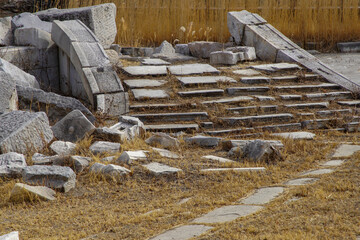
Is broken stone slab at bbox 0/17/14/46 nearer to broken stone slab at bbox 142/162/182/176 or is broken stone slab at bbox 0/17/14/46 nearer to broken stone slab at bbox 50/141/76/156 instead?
broken stone slab at bbox 50/141/76/156

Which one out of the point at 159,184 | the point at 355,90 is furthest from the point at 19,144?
the point at 355,90

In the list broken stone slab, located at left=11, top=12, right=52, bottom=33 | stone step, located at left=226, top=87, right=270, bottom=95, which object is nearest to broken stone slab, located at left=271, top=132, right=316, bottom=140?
stone step, located at left=226, top=87, right=270, bottom=95

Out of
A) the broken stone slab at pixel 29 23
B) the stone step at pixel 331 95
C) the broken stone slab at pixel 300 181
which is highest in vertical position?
the broken stone slab at pixel 29 23

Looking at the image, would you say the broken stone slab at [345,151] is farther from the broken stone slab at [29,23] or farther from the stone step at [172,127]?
the broken stone slab at [29,23]

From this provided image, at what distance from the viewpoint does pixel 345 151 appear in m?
6.32

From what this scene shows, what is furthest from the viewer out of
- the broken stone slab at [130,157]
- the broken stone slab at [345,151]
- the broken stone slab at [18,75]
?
the broken stone slab at [18,75]

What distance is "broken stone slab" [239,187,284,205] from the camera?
175 inches

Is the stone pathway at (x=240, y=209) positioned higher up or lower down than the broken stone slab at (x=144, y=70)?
lower down

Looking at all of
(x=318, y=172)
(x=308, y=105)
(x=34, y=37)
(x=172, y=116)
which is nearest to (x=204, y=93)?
(x=172, y=116)

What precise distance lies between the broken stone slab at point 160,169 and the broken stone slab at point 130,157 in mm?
184

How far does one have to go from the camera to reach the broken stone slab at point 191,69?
8922 mm

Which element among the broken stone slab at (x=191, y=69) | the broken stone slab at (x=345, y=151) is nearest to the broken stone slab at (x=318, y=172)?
the broken stone slab at (x=345, y=151)

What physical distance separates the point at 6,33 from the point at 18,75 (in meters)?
1.91

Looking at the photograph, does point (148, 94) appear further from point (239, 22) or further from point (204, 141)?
point (239, 22)
